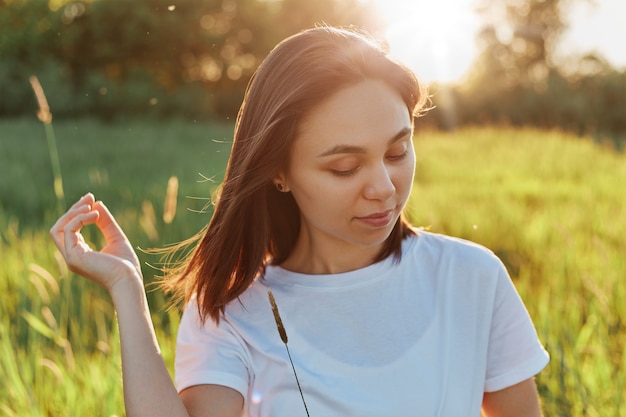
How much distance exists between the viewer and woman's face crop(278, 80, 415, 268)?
177 centimetres

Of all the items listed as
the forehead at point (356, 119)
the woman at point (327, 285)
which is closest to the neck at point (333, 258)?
the woman at point (327, 285)

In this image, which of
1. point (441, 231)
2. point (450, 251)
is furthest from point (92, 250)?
point (441, 231)

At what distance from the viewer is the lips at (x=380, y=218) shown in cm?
181

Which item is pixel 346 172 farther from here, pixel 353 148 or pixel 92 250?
pixel 92 250

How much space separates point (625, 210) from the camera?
5789 millimetres

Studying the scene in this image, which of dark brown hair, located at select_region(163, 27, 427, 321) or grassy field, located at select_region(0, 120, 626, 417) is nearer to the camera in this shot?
dark brown hair, located at select_region(163, 27, 427, 321)

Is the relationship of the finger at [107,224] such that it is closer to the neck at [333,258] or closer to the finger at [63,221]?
the finger at [63,221]

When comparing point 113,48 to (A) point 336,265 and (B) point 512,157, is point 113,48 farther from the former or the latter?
(A) point 336,265

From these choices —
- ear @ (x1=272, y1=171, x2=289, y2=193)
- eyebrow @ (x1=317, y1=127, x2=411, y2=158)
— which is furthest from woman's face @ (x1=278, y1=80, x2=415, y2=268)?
ear @ (x1=272, y1=171, x2=289, y2=193)

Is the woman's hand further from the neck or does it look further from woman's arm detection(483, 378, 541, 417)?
woman's arm detection(483, 378, 541, 417)

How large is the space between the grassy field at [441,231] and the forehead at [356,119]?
315 mm

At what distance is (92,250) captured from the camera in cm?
178

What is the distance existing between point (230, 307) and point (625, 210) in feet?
15.2

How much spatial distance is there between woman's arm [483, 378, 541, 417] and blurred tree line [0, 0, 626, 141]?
49.9ft
